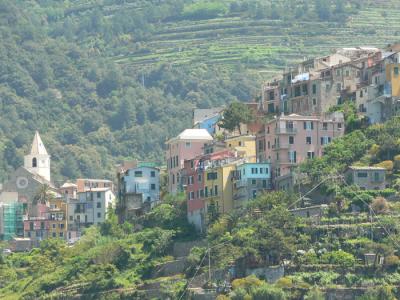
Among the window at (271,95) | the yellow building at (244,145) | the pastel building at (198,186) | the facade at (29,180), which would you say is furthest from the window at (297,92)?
the facade at (29,180)

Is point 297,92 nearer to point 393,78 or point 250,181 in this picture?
point 393,78

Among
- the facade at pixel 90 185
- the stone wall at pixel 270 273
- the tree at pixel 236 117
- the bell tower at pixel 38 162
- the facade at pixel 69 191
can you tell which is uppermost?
the bell tower at pixel 38 162

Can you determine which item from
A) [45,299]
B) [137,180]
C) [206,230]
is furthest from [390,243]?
[137,180]

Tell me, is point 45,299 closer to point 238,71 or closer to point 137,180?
point 137,180

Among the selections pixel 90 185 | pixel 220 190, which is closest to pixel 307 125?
pixel 220 190

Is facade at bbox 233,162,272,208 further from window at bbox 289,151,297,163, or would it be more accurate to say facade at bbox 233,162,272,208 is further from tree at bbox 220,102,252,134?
tree at bbox 220,102,252,134

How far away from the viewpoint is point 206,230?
97.1 meters

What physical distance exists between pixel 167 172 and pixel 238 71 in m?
84.7

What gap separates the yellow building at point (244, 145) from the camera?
102213mm

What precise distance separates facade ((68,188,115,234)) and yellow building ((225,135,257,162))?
795 inches

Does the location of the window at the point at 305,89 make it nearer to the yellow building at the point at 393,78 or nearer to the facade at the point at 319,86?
the facade at the point at 319,86

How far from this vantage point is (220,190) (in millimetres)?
98500

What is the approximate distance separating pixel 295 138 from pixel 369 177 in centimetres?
767

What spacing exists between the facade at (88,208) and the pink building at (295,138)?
25.7 m
